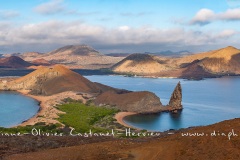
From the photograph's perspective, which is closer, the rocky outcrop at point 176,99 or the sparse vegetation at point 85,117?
the sparse vegetation at point 85,117

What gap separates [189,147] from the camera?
73.4ft

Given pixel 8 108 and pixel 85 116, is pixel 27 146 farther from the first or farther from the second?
pixel 8 108

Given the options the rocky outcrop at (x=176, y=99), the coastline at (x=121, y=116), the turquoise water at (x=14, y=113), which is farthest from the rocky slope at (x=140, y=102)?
the turquoise water at (x=14, y=113)

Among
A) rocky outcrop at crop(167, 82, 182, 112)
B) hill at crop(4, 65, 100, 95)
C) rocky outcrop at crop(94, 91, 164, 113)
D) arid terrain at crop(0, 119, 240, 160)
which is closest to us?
arid terrain at crop(0, 119, 240, 160)

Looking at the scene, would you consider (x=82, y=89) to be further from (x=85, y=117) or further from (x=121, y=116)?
(x=85, y=117)

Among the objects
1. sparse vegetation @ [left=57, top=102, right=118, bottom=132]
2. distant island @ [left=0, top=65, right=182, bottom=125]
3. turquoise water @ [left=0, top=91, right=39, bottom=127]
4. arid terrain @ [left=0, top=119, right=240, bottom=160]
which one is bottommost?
turquoise water @ [left=0, top=91, right=39, bottom=127]

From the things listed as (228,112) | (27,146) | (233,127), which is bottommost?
(228,112)

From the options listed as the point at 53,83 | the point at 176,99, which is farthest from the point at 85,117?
the point at 53,83

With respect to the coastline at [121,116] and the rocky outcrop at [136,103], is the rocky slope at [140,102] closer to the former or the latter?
the rocky outcrop at [136,103]

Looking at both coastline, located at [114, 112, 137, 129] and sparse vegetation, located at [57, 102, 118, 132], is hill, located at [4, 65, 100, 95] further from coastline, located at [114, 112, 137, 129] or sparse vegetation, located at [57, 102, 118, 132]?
coastline, located at [114, 112, 137, 129]

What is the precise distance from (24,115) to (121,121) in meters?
27.1

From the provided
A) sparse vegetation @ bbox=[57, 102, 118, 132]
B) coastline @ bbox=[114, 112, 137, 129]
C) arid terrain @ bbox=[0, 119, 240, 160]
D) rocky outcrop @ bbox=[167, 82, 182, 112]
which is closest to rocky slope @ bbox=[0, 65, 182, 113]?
rocky outcrop @ bbox=[167, 82, 182, 112]

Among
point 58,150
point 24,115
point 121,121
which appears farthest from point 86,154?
point 24,115

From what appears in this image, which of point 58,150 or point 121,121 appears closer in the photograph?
point 58,150
